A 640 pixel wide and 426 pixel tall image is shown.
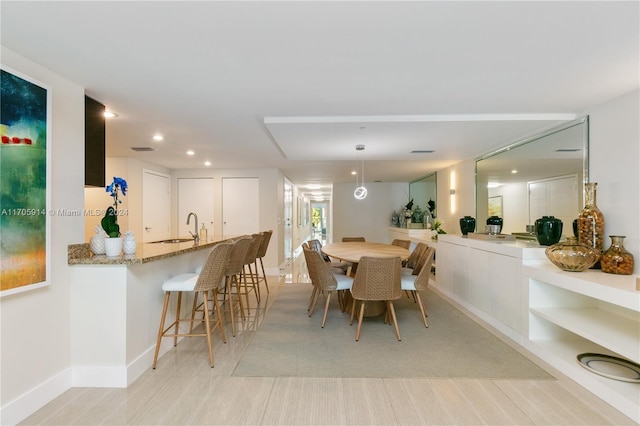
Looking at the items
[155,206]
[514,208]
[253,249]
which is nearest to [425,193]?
[514,208]

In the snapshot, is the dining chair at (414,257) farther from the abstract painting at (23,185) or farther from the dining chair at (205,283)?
the abstract painting at (23,185)

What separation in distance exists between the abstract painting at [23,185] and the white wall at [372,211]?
7.73 meters

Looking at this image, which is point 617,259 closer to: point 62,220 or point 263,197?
point 62,220

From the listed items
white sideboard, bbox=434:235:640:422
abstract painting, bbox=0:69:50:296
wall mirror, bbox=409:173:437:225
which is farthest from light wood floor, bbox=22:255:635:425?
wall mirror, bbox=409:173:437:225

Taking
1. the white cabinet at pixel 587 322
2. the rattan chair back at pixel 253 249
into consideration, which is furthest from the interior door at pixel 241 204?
the white cabinet at pixel 587 322

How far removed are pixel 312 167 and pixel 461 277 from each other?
3.52 meters

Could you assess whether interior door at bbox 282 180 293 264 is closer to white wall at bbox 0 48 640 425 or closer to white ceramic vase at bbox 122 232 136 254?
white ceramic vase at bbox 122 232 136 254

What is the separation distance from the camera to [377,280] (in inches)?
124

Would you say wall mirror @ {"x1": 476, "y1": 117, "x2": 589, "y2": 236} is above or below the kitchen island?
above

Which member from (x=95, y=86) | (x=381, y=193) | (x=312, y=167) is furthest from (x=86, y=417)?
(x=381, y=193)

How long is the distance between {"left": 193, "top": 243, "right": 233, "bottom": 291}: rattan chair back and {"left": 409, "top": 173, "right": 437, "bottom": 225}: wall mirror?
5.33 meters

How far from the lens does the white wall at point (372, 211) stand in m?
9.30

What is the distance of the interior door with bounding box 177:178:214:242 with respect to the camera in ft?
22.3

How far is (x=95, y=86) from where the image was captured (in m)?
2.43
